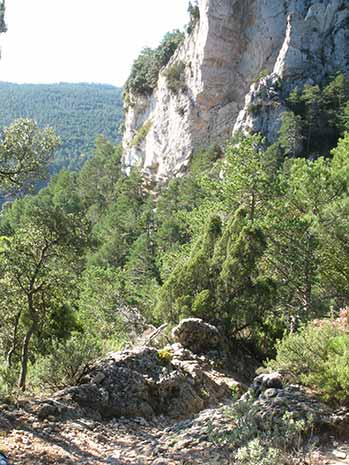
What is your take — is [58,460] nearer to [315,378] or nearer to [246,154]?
[315,378]

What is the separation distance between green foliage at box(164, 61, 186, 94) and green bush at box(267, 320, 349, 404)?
56.5 m

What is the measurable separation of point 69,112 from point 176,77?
10408 cm

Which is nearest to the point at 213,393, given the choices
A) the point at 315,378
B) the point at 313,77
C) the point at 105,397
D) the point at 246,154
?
the point at 105,397

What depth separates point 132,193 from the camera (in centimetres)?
5734

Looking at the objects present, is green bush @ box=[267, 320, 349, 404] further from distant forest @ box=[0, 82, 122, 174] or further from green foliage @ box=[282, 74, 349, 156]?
distant forest @ box=[0, 82, 122, 174]

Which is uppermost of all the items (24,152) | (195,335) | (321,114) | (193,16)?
(193,16)

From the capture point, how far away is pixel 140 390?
820 cm

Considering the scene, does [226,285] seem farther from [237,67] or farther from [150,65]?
[150,65]

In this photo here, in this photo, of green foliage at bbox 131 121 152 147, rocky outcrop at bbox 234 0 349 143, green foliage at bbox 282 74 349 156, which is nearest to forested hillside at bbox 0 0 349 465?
green foliage at bbox 282 74 349 156

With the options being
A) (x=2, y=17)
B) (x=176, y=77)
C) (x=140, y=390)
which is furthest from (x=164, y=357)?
(x=176, y=77)

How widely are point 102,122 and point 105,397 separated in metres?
154

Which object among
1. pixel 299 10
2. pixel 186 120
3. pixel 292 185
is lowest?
pixel 292 185

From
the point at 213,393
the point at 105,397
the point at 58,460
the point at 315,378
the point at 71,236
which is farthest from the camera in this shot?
the point at 213,393

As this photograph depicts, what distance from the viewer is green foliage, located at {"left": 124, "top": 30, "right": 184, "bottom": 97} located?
68.6 metres
